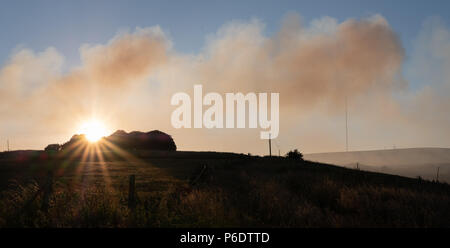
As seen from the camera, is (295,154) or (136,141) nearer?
(295,154)

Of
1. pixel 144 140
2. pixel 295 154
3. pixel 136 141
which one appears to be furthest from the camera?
pixel 144 140

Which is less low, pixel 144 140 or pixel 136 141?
pixel 144 140

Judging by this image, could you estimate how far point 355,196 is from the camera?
15289 millimetres

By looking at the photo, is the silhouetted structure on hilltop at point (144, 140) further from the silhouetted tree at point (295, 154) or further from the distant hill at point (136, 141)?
the silhouetted tree at point (295, 154)

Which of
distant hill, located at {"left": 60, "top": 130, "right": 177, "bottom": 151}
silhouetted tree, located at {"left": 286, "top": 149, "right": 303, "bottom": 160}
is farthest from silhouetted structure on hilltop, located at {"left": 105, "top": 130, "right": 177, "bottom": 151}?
silhouetted tree, located at {"left": 286, "top": 149, "right": 303, "bottom": 160}

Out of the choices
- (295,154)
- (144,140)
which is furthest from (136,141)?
(295,154)

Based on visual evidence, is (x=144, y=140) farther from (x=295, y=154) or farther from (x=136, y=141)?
(x=295, y=154)

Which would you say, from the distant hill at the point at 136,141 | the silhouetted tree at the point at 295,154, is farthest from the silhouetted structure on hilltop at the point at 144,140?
the silhouetted tree at the point at 295,154

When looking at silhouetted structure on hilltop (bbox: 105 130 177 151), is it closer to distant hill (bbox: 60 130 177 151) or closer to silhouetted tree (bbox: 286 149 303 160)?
distant hill (bbox: 60 130 177 151)
